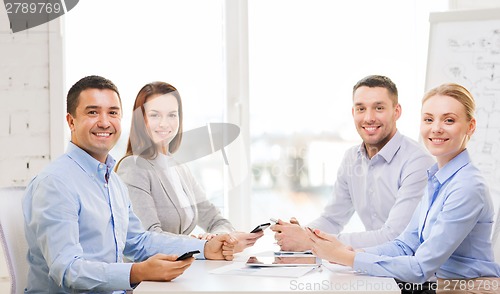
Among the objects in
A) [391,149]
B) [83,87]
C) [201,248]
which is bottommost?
[201,248]

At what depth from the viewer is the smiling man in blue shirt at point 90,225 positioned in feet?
6.06

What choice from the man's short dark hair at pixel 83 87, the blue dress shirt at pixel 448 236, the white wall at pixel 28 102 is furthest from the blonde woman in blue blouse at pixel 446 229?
the white wall at pixel 28 102

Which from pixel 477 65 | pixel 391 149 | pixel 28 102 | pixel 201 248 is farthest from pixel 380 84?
pixel 28 102

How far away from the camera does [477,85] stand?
10.9 ft

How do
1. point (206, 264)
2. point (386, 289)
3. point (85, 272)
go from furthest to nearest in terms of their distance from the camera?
point (206, 264)
point (85, 272)
point (386, 289)

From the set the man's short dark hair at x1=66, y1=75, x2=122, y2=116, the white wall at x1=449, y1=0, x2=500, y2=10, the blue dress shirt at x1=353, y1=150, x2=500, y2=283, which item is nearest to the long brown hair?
the man's short dark hair at x1=66, y1=75, x2=122, y2=116

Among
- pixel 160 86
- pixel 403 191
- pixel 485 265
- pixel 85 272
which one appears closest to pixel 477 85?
pixel 403 191

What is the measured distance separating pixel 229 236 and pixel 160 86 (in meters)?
1.32

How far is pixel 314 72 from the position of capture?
362 centimetres

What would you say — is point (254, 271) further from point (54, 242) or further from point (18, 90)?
point (18, 90)

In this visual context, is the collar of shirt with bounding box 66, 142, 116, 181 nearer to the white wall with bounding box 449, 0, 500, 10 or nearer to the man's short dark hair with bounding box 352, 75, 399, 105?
the man's short dark hair with bounding box 352, 75, 399, 105

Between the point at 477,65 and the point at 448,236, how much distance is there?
5.22ft

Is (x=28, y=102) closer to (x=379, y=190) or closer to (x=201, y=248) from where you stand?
(x=201, y=248)

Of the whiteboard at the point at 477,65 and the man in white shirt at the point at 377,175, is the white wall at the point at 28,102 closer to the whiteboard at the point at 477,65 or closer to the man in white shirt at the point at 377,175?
the man in white shirt at the point at 377,175
